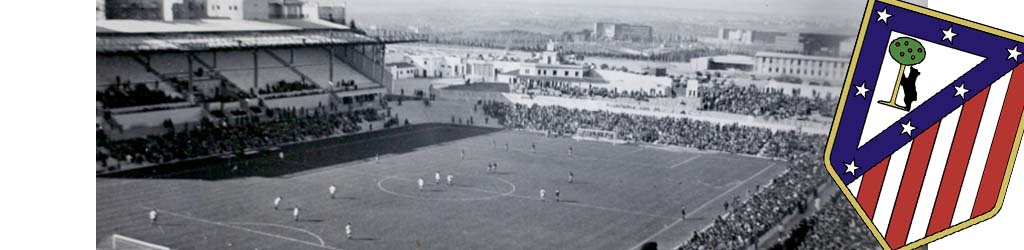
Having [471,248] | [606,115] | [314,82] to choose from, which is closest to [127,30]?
[314,82]

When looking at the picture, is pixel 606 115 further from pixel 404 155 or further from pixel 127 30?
pixel 127 30

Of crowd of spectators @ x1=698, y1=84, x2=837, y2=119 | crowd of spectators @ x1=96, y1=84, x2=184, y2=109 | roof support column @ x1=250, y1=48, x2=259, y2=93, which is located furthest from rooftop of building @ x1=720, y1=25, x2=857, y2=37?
crowd of spectators @ x1=96, y1=84, x2=184, y2=109

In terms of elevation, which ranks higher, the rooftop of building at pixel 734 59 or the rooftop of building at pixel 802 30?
the rooftop of building at pixel 802 30

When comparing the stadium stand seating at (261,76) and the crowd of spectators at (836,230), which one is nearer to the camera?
the crowd of spectators at (836,230)

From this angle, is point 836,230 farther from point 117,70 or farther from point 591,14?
point 117,70

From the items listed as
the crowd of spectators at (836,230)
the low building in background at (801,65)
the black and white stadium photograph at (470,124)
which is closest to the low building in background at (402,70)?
the black and white stadium photograph at (470,124)

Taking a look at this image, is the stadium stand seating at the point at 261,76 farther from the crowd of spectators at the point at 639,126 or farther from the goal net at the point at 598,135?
the goal net at the point at 598,135
